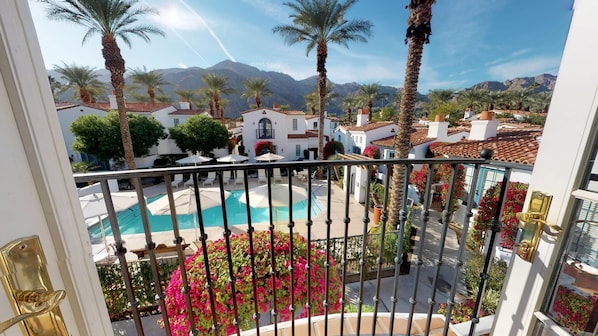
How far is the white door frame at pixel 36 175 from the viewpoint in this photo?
494 millimetres

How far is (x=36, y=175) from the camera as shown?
558 millimetres

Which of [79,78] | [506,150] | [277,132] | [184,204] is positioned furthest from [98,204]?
[79,78]

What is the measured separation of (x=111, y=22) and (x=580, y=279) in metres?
13.0

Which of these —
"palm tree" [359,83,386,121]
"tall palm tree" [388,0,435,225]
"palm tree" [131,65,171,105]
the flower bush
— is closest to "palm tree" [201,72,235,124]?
"palm tree" [131,65,171,105]

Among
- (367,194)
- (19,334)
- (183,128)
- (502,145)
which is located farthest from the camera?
(183,128)

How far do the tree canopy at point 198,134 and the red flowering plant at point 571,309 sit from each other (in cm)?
1720

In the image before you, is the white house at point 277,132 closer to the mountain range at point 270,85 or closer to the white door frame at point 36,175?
the white door frame at point 36,175

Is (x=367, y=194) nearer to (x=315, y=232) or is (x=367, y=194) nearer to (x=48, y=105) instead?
(x=48, y=105)

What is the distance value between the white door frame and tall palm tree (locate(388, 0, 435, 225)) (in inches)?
270

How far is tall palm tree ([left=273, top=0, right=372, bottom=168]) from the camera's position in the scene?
10.7 m

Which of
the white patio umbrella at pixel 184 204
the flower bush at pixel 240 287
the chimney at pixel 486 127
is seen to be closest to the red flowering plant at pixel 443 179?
the chimney at pixel 486 127

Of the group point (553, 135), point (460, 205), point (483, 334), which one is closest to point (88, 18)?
point (553, 135)

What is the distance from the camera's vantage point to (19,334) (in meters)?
0.52

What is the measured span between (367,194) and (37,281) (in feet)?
4.64
